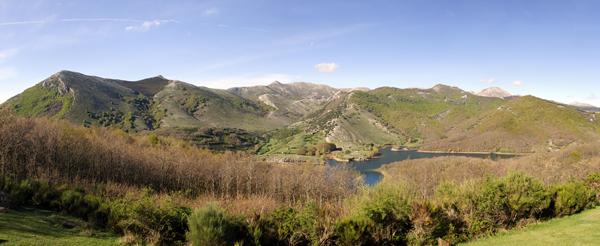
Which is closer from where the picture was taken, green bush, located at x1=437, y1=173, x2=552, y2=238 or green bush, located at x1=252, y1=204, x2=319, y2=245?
green bush, located at x1=252, y1=204, x2=319, y2=245

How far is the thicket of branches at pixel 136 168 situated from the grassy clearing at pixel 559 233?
2724cm

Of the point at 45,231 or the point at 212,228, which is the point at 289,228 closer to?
the point at 212,228

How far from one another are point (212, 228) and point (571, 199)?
18407 mm

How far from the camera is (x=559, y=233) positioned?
15359 millimetres

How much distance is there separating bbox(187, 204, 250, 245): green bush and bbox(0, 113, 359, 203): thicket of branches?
82.2 ft

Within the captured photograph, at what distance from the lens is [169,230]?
16.5 metres

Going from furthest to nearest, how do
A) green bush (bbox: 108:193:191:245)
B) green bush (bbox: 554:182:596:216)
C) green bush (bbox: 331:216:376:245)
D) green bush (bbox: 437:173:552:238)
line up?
green bush (bbox: 554:182:596:216), green bush (bbox: 437:173:552:238), green bush (bbox: 108:193:191:245), green bush (bbox: 331:216:376:245)

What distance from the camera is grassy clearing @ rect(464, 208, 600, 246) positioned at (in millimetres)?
13867

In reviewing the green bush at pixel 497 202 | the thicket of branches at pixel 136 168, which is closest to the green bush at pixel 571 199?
the green bush at pixel 497 202

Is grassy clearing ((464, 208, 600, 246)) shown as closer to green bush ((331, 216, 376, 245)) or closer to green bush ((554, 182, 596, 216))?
green bush ((554, 182, 596, 216))

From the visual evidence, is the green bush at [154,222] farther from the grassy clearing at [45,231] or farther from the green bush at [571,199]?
the green bush at [571,199]

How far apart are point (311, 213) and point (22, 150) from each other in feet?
134

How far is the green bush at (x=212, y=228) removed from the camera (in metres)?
13.9

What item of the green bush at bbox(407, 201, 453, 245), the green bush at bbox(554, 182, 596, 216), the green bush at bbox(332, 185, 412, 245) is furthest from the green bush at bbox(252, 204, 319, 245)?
the green bush at bbox(554, 182, 596, 216)
